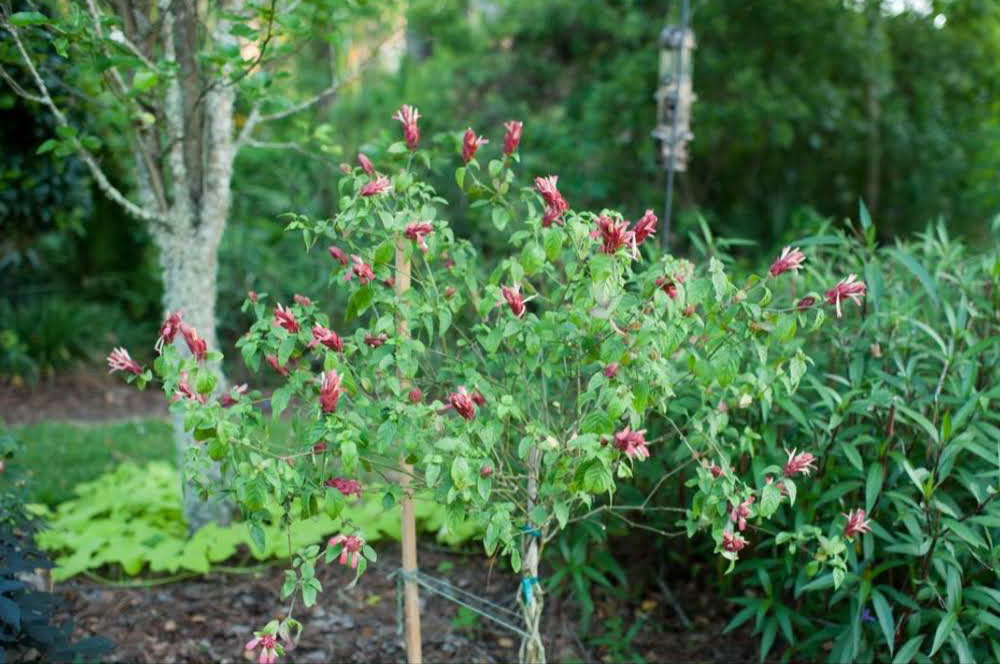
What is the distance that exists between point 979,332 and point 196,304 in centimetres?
265

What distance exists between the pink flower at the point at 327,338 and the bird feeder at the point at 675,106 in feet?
9.05

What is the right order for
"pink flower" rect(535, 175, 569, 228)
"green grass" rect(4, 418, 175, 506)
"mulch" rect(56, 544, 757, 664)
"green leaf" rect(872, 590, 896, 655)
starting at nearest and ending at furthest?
1. "pink flower" rect(535, 175, 569, 228)
2. "green leaf" rect(872, 590, 896, 655)
3. "mulch" rect(56, 544, 757, 664)
4. "green grass" rect(4, 418, 175, 506)

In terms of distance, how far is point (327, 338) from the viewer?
196cm

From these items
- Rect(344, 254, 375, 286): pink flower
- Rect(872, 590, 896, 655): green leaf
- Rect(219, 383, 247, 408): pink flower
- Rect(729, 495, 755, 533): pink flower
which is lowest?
Rect(872, 590, 896, 655): green leaf

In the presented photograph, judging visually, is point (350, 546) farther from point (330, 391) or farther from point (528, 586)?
point (528, 586)

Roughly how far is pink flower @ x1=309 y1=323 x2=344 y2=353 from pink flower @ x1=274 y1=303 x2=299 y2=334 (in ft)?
0.14

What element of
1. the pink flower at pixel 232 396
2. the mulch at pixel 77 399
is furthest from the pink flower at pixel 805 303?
the mulch at pixel 77 399

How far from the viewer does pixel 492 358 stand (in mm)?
2336

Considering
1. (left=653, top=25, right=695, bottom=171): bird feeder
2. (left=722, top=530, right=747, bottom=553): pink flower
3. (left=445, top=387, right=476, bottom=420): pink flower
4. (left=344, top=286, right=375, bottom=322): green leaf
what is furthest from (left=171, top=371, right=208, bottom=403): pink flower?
(left=653, top=25, right=695, bottom=171): bird feeder

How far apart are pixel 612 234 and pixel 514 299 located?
258 mm

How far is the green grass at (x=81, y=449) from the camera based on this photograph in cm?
435

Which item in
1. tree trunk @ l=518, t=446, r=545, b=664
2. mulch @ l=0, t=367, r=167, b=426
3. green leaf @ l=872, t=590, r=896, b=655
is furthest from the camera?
mulch @ l=0, t=367, r=167, b=426

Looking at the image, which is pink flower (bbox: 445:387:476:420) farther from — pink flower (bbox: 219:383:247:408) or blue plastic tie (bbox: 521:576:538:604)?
blue plastic tie (bbox: 521:576:538:604)

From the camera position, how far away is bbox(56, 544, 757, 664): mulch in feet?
9.96
